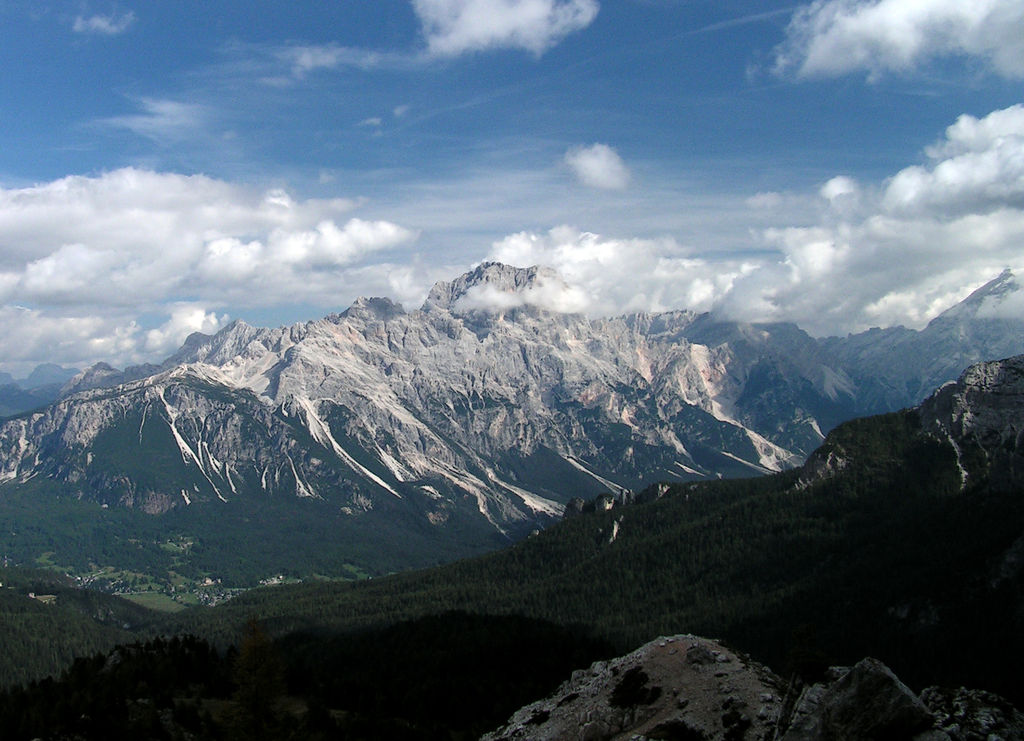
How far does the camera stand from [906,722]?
4322 centimetres

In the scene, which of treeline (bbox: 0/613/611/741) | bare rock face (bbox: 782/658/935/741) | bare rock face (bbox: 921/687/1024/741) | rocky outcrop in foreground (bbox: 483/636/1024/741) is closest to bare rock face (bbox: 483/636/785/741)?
rocky outcrop in foreground (bbox: 483/636/1024/741)

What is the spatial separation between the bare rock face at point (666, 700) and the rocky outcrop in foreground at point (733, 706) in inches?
4.5

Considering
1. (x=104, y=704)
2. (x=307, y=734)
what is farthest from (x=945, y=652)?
(x=104, y=704)

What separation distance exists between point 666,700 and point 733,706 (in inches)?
430

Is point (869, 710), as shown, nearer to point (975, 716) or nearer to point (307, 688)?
point (975, 716)

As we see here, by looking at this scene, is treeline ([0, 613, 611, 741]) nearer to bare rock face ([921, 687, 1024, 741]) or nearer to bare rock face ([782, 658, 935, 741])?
bare rock face ([782, 658, 935, 741])

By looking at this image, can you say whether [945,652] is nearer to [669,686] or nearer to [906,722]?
[669,686]

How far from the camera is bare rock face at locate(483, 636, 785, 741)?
2859 inches

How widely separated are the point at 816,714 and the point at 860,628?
169893mm

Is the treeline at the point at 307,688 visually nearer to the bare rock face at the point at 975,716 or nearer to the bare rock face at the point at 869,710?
the bare rock face at the point at 869,710

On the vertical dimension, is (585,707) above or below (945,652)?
above

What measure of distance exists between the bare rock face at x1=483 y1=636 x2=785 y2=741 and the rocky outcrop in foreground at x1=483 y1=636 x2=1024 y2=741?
0.12 m

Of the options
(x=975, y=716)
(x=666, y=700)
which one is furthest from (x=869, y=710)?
(x=666, y=700)

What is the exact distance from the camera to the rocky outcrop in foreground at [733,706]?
43781mm
